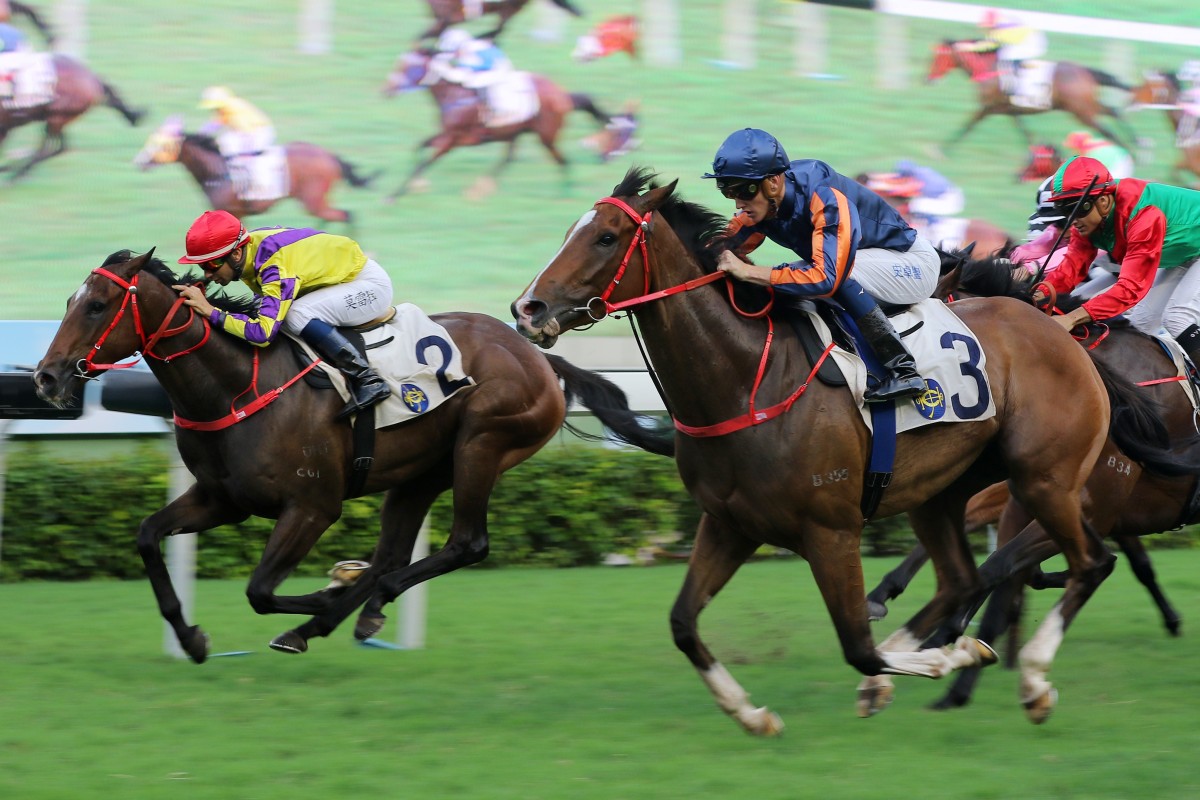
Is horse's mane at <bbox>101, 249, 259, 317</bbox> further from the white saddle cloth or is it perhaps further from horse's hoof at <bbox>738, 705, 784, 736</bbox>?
the white saddle cloth

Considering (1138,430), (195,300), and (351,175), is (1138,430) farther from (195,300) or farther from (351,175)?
(351,175)

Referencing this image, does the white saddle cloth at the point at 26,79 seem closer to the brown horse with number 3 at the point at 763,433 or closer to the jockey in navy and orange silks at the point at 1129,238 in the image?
the brown horse with number 3 at the point at 763,433

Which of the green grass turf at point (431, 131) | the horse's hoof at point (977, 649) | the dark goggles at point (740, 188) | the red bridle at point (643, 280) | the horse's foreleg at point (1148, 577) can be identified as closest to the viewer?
the red bridle at point (643, 280)

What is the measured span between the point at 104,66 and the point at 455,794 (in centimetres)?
848

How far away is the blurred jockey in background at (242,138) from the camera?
1100cm

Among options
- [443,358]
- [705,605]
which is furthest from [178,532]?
[705,605]

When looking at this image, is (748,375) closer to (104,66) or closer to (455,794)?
(455,794)

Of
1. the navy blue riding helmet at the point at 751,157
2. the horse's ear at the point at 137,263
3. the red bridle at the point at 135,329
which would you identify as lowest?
the red bridle at the point at 135,329

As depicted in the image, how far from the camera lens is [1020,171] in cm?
1349

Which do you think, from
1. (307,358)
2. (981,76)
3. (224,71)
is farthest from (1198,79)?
(307,358)

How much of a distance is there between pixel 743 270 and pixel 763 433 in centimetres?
50

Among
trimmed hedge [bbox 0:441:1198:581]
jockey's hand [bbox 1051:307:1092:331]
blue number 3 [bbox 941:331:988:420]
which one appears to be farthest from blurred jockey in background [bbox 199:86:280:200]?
blue number 3 [bbox 941:331:988:420]

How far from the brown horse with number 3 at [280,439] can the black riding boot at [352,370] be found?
9 centimetres

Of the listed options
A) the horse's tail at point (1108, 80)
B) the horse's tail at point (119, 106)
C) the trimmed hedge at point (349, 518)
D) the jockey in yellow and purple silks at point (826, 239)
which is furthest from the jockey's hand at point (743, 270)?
the horse's tail at point (1108, 80)
